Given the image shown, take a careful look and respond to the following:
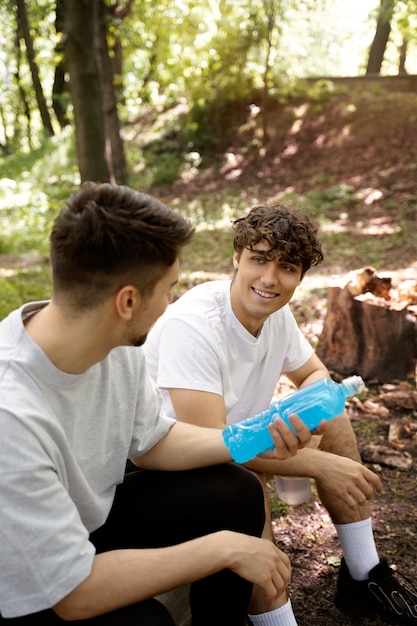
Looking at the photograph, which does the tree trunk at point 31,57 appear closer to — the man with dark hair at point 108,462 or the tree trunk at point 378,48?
the tree trunk at point 378,48

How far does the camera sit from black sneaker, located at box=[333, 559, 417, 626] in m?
2.14

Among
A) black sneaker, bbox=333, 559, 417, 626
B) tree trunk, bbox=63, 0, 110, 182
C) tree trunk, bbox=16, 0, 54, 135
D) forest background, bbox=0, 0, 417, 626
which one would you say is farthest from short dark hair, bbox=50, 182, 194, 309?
tree trunk, bbox=16, 0, 54, 135

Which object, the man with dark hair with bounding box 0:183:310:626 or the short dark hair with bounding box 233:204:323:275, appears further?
the short dark hair with bounding box 233:204:323:275

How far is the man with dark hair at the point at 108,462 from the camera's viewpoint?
1.31 m

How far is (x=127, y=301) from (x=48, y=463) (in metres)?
0.42

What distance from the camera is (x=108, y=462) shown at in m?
1.75

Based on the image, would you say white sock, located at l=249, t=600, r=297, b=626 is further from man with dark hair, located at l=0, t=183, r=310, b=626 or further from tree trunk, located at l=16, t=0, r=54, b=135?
tree trunk, located at l=16, t=0, r=54, b=135

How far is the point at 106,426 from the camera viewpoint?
1.69 metres

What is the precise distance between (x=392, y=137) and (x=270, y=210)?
8.77m

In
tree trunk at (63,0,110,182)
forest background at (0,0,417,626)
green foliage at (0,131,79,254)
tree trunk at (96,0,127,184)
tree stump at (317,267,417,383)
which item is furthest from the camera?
tree trunk at (96,0,127,184)

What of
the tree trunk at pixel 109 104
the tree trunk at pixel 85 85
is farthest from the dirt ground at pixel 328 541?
the tree trunk at pixel 109 104

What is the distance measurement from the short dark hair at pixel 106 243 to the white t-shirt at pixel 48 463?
18 centimetres

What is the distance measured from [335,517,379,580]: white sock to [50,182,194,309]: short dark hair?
132 cm

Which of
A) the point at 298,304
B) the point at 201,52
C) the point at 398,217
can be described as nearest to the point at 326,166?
the point at 398,217
